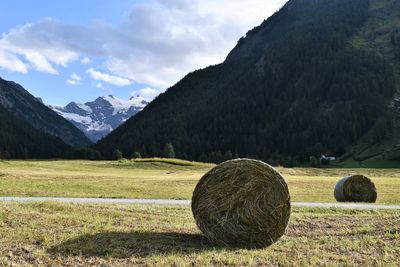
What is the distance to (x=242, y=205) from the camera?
15.2m

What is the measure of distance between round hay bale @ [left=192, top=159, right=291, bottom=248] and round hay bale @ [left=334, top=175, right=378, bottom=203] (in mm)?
23160

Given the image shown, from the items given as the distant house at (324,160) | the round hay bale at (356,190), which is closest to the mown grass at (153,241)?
the round hay bale at (356,190)

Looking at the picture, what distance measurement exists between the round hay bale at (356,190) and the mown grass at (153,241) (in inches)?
632

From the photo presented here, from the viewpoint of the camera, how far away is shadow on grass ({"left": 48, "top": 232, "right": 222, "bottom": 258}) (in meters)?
13.5

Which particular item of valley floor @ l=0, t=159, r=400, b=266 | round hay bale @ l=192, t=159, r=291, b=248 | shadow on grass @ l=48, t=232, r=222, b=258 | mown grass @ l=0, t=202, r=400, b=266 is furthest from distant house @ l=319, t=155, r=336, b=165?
shadow on grass @ l=48, t=232, r=222, b=258

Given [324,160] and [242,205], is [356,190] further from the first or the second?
[324,160]

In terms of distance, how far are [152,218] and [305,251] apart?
314 inches

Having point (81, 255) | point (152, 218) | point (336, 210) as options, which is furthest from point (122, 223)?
point (336, 210)

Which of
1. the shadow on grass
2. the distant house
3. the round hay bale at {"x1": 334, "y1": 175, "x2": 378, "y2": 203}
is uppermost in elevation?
the distant house

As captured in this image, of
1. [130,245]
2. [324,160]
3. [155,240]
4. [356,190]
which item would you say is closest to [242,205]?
[155,240]

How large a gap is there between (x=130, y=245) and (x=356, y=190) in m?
26.7

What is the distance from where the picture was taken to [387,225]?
1934 centimetres

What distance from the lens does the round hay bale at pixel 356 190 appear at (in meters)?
36.8

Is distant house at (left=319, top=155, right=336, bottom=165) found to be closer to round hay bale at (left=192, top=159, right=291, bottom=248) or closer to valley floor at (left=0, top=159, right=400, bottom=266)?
valley floor at (left=0, top=159, right=400, bottom=266)
